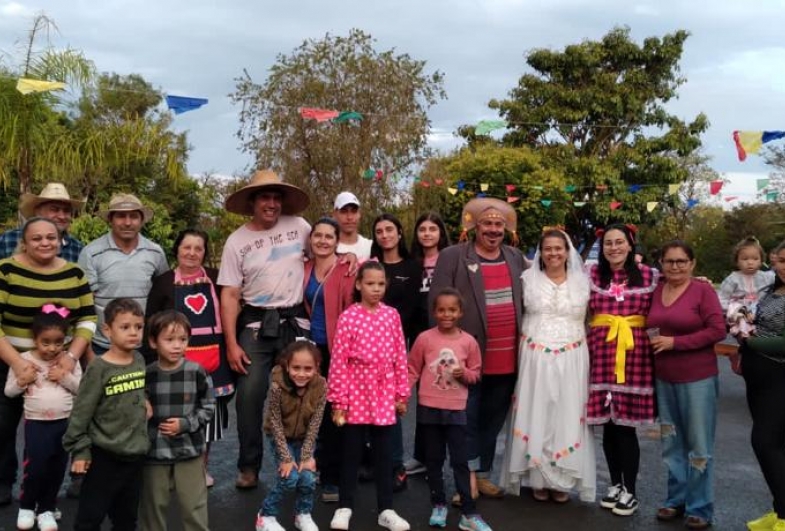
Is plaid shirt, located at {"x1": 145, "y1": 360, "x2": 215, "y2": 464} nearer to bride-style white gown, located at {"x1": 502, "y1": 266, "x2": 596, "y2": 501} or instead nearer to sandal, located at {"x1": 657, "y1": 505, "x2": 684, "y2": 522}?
bride-style white gown, located at {"x1": 502, "y1": 266, "x2": 596, "y2": 501}

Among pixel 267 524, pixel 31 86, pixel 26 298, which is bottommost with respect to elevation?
pixel 267 524

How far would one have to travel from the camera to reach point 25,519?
437 cm

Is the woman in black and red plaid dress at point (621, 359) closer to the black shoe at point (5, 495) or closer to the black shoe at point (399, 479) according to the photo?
the black shoe at point (399, 479)

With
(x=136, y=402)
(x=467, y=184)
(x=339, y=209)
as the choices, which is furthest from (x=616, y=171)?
(x=136, y=402)

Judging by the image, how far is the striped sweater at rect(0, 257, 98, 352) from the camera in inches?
174

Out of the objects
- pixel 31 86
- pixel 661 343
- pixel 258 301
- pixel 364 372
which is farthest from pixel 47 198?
pixel 661 343

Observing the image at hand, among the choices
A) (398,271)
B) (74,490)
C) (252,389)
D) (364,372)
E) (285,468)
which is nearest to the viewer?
(285,468)

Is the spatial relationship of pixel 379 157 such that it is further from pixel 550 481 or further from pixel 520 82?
pixel 550 481

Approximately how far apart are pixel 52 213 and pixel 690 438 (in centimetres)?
A: 445

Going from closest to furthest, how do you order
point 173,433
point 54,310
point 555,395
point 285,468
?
point 173,433 < point 285,468 < point 54,310 < point 555,395

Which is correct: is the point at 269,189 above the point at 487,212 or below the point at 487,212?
above

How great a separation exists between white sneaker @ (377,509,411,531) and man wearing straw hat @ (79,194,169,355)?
2.08 meters

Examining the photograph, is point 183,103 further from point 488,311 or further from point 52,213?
point 488,311

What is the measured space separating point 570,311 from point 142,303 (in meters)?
2.83
